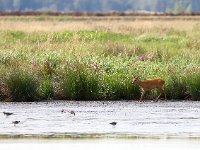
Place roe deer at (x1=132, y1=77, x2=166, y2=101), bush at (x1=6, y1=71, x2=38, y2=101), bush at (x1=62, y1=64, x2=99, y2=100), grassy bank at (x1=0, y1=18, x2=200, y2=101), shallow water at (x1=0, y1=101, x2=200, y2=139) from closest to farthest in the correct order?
shallow water at (x1=0, y1=101, x2=200, y2=139), roe deer at (x1=132, y1=77, x2=166, y2=101), bush at (x1=6, y1=71, x2=38, y2=101), grassy bank at (x1=0, y1=18, x2=200, y2=101), bush at (x1=62, y1=64, x2=99, y2=100)

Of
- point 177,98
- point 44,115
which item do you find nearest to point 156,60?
point 177,98

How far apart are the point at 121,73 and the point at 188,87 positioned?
2158 mm

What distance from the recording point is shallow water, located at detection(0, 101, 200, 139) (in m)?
14.9

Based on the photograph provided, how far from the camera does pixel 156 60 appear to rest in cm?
2841

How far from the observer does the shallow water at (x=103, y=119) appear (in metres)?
14.9

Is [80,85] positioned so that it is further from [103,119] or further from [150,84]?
[103,119]

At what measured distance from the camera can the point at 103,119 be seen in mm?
17375

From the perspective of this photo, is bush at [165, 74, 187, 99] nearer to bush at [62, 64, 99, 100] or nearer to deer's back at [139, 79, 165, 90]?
deer's back at [139, 79, 165, 90]

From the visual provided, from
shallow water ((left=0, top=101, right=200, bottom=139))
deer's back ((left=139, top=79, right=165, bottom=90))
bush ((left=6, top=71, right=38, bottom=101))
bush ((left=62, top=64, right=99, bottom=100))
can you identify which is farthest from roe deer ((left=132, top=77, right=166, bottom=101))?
bush ((left=6, top=71, right=38, bottom=101))

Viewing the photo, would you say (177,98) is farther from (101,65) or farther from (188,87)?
(101,65)

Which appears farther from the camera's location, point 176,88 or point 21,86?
point 176,88

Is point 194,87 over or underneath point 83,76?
underneath

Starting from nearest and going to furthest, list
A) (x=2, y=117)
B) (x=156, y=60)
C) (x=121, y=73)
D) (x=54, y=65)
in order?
1. (x=2, y=117)
2. (x=121, y=73)
3. (x=54, y=65)
4. (x=156, y=60)

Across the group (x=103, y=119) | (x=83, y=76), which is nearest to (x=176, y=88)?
(x=83, y=76)
